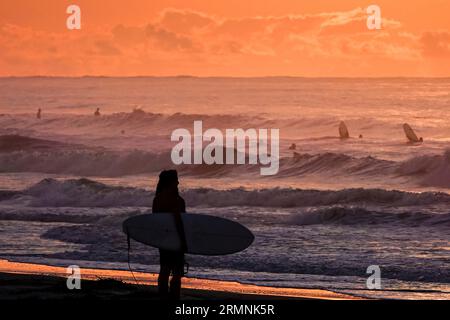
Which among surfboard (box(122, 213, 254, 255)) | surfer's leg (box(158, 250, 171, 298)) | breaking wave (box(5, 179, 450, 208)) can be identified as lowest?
breaking wave (box(5, 179, 450, 208))

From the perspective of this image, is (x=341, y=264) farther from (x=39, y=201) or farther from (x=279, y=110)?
(x=279, y=110)

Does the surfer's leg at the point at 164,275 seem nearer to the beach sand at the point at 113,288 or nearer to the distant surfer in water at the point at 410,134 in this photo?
the beach sand at the point at 113,288

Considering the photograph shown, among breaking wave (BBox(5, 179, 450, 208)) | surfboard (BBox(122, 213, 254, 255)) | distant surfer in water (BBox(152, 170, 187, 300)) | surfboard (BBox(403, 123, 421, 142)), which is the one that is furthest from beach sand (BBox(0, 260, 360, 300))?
surfboard (BBox(403, 123, 421, 142))

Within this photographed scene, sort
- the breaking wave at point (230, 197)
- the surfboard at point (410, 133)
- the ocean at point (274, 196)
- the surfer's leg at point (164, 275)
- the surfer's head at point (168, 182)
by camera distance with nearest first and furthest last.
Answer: the surfer's head at point (168, 182) < the surfer's leg at point (164, 275) < the ocean at point (274, 196) < the breaking wave at point (230, 197) < the surfboard at point (410, 133)

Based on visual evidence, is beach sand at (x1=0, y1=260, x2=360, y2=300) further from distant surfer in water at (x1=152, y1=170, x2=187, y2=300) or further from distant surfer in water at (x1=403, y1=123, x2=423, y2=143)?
distant surfer in water at (x1=403, y1=123, x2=423, y2=143)

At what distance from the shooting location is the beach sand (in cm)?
1302

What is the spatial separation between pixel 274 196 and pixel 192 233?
21.0m

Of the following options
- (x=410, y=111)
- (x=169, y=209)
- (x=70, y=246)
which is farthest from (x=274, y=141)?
(x=169, y=209)

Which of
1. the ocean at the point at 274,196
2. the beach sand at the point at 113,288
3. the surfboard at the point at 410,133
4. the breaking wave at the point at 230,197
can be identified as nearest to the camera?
the beach sand at the point at 113,288

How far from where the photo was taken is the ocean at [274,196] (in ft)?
63.1

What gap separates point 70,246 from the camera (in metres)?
21.9

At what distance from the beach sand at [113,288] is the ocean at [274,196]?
751 mm

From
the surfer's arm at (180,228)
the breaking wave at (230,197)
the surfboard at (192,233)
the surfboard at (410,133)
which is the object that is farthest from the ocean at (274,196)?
the surfer's arm at (180,228)

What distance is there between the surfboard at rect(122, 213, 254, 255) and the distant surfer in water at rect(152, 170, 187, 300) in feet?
0.21
